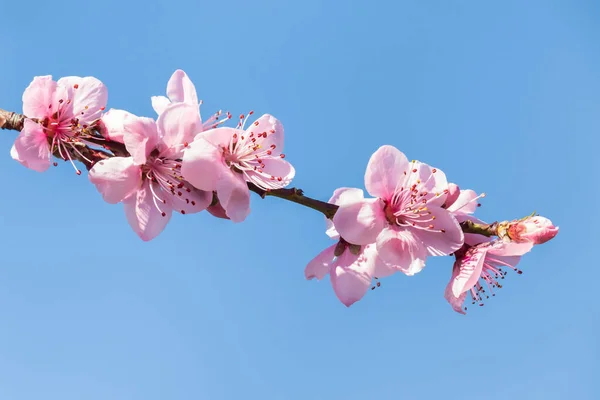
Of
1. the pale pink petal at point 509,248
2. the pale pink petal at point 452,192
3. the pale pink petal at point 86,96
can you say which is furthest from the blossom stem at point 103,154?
the pale pink petal at point 509,248

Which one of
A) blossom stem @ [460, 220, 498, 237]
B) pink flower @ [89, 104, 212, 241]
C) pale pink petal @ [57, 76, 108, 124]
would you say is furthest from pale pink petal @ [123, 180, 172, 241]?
blossom stem @ [460, 220, 498, 237]

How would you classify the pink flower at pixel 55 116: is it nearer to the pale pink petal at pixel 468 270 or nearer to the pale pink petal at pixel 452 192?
the pale pink petal at pixel 452 192

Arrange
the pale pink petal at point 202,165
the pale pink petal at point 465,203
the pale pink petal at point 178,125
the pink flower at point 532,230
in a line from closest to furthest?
1. the pale pink petal at point 202,165
2. the pale pink petal at point 178,125
3. the pink flower at point 532,230
4. the pale pink petal at point 465,203

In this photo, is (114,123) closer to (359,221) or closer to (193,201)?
(193,201)

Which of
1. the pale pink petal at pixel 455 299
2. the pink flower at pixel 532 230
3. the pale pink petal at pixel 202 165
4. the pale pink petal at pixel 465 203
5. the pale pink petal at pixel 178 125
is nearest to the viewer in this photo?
the pale pink petal at pixel 202 165

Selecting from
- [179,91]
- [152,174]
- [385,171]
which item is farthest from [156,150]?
[385,171]

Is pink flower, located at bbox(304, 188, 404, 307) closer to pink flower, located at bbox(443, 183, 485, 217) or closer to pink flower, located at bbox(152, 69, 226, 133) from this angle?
pink flower, located at bbox(443, 183, 485, 217)

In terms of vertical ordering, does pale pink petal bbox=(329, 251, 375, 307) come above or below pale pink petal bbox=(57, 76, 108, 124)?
below
